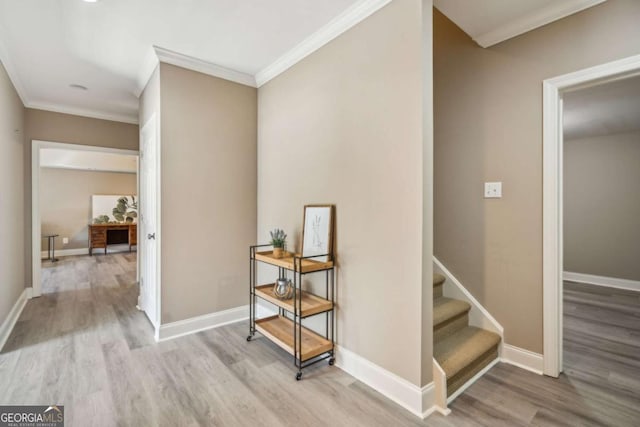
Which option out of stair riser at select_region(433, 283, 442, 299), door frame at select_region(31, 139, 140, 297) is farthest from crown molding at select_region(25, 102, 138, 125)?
stair riser at select_region(433, 283, 442, 299)

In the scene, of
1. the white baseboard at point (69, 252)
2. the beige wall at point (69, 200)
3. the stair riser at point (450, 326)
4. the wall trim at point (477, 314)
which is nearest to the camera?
the stair riser at point (450, 326)

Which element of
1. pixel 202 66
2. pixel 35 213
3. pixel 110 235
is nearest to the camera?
pixel 202 66

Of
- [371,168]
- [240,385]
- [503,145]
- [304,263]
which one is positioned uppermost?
[503,145]

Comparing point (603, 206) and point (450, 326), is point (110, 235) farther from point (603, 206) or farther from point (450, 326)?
point (603, 206)

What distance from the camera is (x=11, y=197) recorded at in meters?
3.08

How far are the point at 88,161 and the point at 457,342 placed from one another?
315 inches

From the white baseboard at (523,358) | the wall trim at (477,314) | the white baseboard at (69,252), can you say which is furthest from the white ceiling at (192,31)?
the white baseboard at (69,252)

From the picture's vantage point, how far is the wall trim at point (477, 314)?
2.32m

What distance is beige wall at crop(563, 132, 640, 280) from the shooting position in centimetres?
439

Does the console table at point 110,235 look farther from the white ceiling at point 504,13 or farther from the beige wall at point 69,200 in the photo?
the white ceiling at point 504,13

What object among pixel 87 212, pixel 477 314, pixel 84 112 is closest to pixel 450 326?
pixel 477 314

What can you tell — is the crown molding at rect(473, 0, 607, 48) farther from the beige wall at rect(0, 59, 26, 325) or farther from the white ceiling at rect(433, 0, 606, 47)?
the beige wall at rect(0, 59, 26, 325)

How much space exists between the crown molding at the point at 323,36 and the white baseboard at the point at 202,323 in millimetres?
2373

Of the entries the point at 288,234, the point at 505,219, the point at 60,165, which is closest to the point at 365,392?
the point at 288,234
